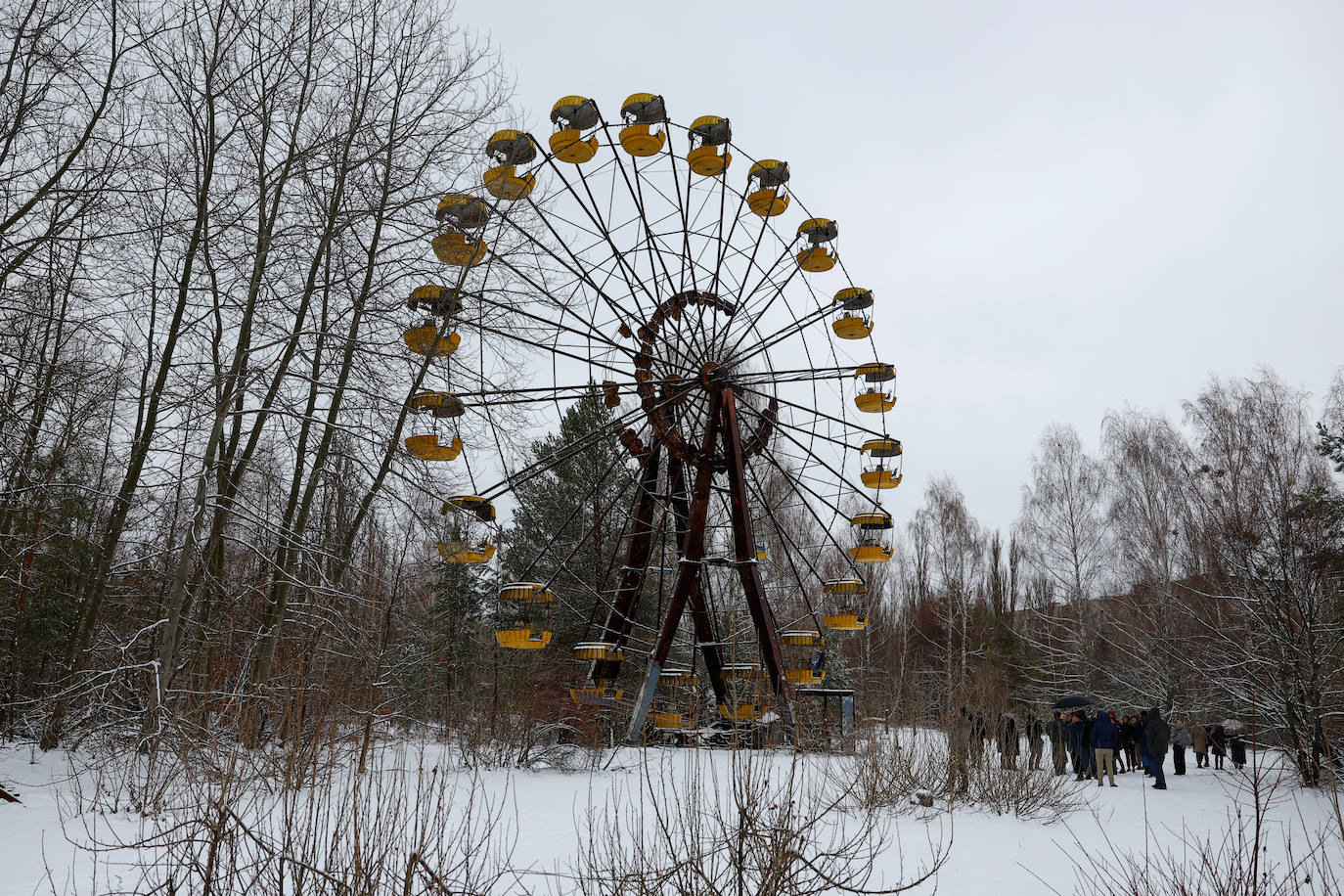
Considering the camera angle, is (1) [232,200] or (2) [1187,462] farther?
(2) [1187,462]

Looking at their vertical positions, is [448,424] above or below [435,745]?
above

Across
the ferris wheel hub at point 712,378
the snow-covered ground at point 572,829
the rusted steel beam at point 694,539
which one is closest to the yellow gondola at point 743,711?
the snow-covered ground at point 572,829

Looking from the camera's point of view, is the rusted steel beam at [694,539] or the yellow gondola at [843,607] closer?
the rusted steel beam at [694,539]

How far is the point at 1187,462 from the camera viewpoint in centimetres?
2803

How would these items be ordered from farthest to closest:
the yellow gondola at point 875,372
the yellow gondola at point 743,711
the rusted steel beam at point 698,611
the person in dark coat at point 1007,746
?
1. the yellow gondola at point 875,372
2. the rusted steel beam at point 698,611
3. the person in dark coat at point 1007,746
4. the yellow gondola at point 743,711

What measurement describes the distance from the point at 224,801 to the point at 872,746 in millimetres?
7245

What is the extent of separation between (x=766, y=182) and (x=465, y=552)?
28.2 feet

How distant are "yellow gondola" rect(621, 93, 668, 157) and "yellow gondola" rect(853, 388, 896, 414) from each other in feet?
19.3

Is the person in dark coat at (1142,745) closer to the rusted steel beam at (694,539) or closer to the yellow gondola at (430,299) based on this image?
the rusted steel beam at (694,539)

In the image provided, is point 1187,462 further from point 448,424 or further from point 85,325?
point 85,325

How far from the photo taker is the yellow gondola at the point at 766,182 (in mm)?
15797

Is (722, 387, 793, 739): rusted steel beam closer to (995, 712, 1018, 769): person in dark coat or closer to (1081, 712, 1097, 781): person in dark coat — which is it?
(995, 712, 1018, 769): person in dark coat

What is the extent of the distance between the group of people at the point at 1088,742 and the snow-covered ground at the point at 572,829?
700 millimetres

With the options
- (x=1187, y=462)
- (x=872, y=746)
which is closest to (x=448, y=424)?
(x=872, y=746)
